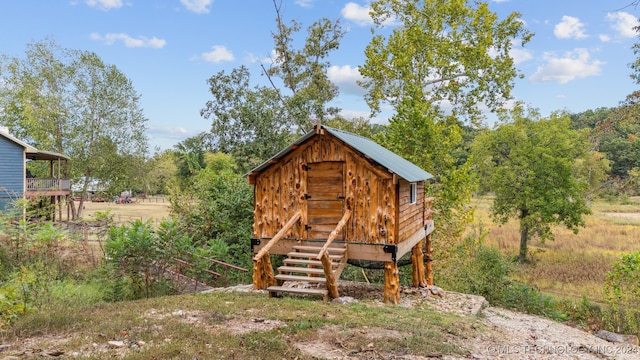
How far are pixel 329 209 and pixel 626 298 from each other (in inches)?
427

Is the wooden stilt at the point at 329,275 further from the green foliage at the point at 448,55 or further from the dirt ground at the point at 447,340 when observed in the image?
the green foliage at the point at 448,55

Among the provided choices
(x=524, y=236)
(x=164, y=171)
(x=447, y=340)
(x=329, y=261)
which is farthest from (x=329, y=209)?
(x=164, y=171)

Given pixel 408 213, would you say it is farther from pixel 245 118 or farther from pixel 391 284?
pixel 245 118

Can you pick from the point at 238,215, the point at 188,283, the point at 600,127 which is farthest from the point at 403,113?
the point at 188,283

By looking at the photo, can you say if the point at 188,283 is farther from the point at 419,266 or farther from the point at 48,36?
the point at 48,36

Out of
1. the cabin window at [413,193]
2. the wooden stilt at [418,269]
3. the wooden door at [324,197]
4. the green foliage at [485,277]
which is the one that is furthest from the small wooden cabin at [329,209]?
the green foliage at [485,277]

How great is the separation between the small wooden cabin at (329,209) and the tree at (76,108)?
26187 millimetres

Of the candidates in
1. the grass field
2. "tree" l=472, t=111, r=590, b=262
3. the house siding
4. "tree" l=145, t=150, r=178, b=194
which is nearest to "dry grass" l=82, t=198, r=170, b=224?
the grass field

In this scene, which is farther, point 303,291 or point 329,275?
point 303,291

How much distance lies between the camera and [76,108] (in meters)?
32.1

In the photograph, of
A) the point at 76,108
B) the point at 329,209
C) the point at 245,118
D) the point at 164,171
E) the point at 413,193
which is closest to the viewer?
the point at 329,209

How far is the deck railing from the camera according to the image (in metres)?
27.2

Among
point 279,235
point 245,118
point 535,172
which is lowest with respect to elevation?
point 279,235

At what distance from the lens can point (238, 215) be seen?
1706cm
